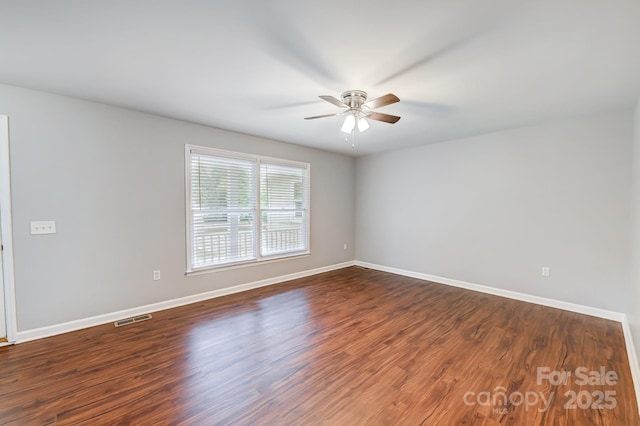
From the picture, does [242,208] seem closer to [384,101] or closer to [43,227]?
[43,227]

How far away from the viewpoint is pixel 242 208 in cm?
418

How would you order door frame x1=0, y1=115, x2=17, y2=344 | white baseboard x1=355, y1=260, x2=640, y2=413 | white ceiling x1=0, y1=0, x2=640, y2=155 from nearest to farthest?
white ceiling x1=0, y1=0, x2=640, y2=155, white baseboard x1=355, y1=260, x2=640, y2=413, door frame x1=0, y1=115, x2=17, y2=344

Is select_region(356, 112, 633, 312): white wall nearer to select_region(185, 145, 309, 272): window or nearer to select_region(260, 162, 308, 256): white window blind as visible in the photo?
select_region(260, 162, 308, 256): white window blind

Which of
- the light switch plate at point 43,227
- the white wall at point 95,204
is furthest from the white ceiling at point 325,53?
the light switch plate at point 43,227

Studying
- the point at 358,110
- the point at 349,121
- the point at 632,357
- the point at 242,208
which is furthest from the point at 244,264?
the point at 632,357

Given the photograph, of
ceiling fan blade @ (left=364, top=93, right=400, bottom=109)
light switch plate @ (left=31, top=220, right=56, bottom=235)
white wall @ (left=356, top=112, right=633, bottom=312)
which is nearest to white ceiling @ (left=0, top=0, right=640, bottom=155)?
ceiling fan blade @ (left=364, top=93, right=400, bottom=109)

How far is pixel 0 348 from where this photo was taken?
249 cm

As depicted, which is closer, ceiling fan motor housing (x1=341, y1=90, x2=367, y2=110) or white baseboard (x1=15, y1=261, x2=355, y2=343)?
ceiling fan motor housing (x1=341, y1=90, x2=367, y2=110)

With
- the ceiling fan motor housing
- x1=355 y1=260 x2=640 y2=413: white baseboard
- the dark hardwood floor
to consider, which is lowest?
the dark hardwood floor

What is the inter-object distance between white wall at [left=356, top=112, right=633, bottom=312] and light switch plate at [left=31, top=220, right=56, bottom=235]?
16.7 feet

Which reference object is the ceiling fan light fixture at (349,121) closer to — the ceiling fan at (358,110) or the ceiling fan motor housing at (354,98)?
the ceiling fan at (358,110)

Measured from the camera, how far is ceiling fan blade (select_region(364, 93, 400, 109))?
2.23 m

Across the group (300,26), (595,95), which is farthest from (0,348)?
(595,95)

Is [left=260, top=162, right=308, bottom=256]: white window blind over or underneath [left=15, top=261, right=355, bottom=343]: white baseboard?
over
